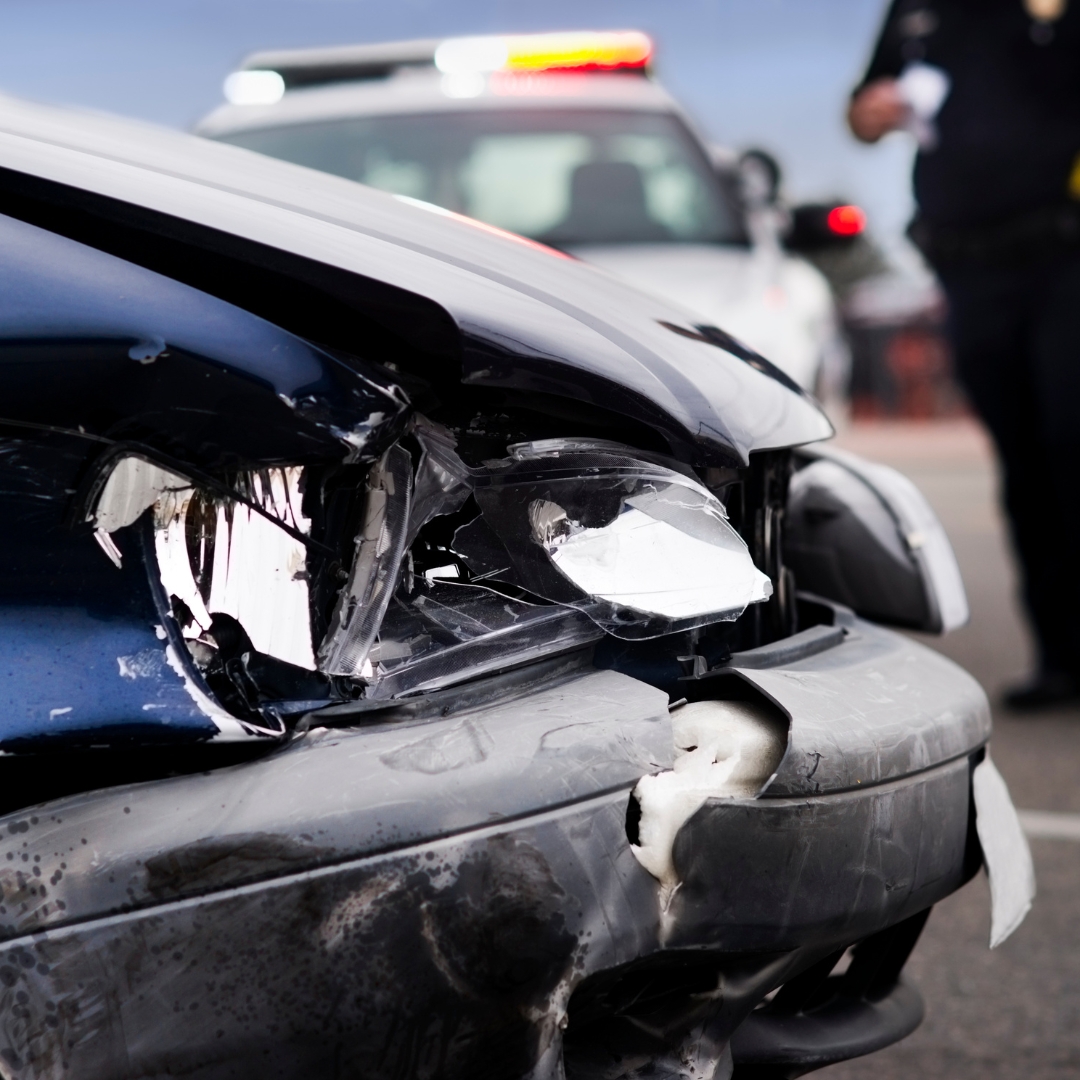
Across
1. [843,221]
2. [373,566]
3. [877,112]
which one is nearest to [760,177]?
[843,221]

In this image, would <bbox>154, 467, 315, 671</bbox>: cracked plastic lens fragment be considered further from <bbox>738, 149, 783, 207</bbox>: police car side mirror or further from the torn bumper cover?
<bbox>738, 149, 783, 207</bbox>: police car side mirror

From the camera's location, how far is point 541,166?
4414 millimetres

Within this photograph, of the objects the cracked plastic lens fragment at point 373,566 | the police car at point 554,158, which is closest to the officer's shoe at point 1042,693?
the police car at point 554,158

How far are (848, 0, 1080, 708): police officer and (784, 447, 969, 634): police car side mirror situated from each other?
2101 mm

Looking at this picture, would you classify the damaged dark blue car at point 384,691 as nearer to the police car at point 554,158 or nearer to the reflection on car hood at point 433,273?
the reflection on car hood at point 433,273

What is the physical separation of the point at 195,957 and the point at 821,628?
2.64ft

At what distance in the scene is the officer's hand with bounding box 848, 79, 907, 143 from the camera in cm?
408

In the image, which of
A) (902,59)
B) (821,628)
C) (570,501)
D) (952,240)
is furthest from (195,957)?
(902,59)

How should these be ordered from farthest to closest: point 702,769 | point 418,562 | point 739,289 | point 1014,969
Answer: point 739,289 < point 1014,969 < point 418,562 < point 702,769

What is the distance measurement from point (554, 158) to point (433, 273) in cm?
333

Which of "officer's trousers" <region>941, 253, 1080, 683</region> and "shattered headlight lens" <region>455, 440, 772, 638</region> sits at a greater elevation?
"shattered headlight lens" <region>455, 440, 772, 638</region>

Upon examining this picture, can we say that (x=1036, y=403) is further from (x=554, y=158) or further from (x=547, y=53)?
(x=547, y=53)

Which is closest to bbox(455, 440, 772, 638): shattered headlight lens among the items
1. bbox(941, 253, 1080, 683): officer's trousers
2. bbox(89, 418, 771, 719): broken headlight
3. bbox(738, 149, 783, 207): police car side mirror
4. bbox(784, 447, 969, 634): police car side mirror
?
bbox(89, 418, 771, 719): broken headlight

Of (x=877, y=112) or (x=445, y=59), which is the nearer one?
(x=877, y=112)
